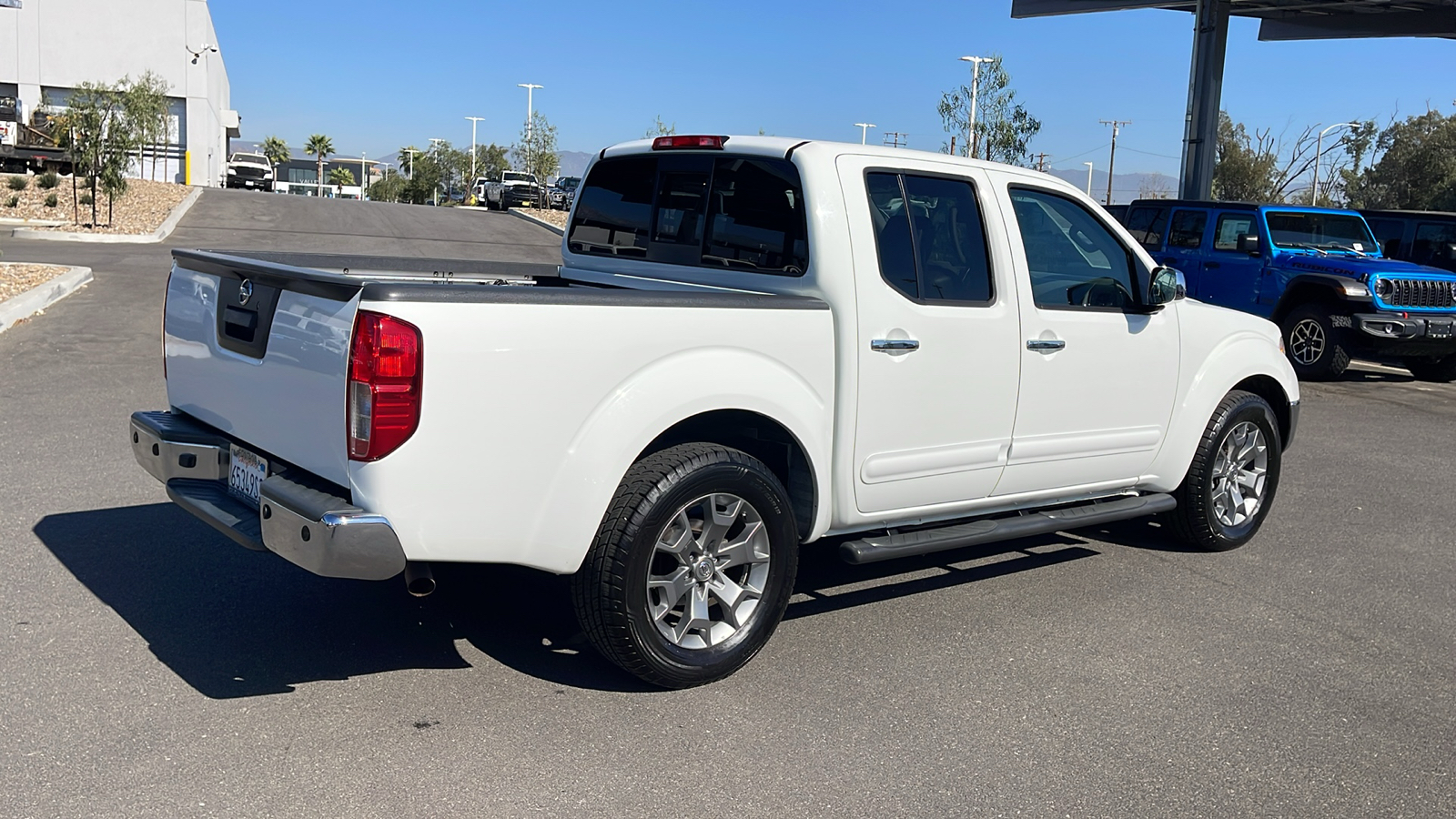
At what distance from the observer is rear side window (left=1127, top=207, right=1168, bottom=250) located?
1519cm

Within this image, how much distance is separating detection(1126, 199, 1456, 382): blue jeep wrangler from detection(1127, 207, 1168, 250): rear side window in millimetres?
12

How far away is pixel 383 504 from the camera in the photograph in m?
3.71

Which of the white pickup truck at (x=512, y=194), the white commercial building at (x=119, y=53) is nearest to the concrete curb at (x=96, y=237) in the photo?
the white pickup truck at (x=512, y=194)

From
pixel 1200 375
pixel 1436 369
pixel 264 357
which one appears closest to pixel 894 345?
pixel 1200 375

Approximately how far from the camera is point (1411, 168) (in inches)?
2197

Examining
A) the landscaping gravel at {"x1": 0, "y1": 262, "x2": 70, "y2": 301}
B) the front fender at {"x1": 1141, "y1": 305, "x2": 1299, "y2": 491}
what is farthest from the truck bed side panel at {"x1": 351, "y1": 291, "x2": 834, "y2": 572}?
the landscaping gravel at {"x1": 0, "y1": 262, "x2": 70, "y2": 301}

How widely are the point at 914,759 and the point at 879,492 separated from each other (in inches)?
49.9

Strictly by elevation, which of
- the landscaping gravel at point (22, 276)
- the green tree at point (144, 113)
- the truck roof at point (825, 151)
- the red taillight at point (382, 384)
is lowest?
the landscaping gravel at point (22, 276)

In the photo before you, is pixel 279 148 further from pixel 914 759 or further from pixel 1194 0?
pixel 914 759

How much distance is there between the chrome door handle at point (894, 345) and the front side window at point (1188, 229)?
11208 mm

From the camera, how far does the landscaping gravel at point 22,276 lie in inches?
579

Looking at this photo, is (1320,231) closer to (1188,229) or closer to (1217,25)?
(1188,229)

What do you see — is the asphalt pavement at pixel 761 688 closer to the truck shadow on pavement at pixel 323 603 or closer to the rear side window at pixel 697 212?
the truck shadow on pavement at pixel 323 603

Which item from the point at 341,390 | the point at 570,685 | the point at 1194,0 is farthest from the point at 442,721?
the point at 1194,0
